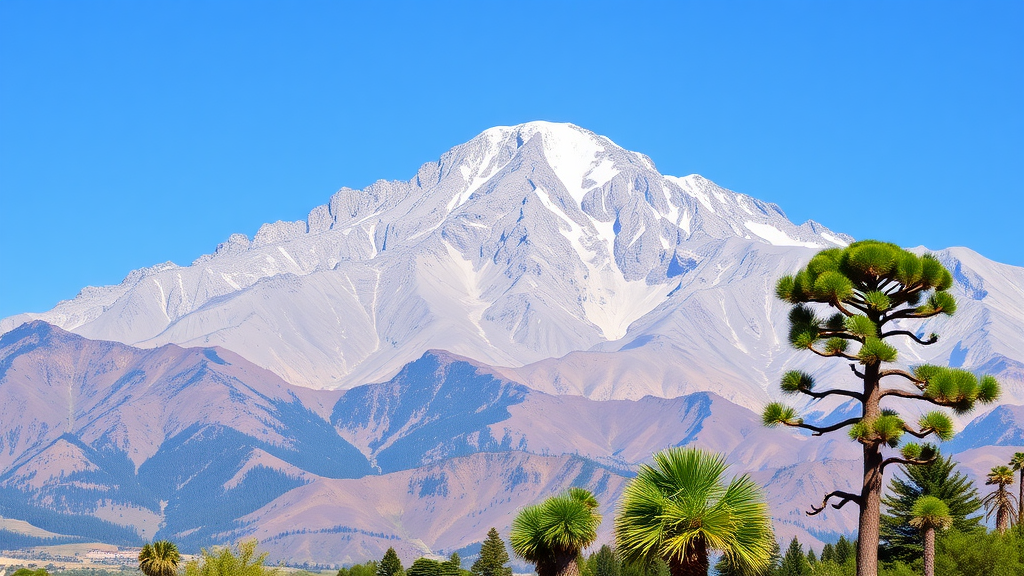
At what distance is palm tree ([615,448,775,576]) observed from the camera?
2598 cm

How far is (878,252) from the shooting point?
81.5 feet

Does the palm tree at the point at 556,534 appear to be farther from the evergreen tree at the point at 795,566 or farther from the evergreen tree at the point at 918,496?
the evergreen tree at the point at 795,566

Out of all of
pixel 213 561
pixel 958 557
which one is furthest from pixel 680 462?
pixel 958 557

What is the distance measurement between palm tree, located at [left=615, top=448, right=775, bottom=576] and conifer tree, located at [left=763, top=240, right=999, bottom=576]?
1972mm

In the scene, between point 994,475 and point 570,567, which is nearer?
point 570,567

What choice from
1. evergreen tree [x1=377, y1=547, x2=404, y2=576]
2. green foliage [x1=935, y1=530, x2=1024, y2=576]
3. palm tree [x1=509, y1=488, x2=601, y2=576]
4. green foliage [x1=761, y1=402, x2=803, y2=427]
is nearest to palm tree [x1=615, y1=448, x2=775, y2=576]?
green foliage [x1=761, y1=402, x2=803, y2=427]

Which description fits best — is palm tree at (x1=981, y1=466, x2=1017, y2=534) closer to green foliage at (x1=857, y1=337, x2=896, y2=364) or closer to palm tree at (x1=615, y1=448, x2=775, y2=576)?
palm tree at (x1=615, y1=448, x2=775, y2=576)

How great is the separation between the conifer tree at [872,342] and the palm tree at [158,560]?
249ft

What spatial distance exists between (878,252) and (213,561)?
28892 mm

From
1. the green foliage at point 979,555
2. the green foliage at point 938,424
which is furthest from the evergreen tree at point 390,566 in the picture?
the green foliage at point 938,424

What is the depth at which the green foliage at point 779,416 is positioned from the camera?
82.3ft

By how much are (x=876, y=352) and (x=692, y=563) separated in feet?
18.2

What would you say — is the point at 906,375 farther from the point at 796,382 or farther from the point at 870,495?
the point at 870,495

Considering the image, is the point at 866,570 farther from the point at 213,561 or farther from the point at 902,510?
the point at 902,510
